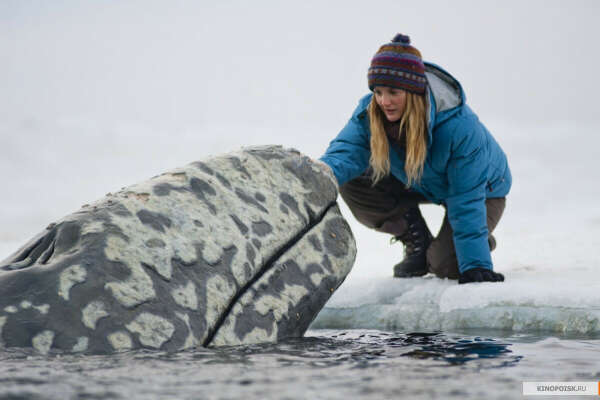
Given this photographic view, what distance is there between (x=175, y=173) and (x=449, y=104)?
1713mm

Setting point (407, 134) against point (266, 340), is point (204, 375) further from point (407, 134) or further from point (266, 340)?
point (407, 134)

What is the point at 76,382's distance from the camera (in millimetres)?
1957

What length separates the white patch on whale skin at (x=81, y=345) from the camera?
2.39m

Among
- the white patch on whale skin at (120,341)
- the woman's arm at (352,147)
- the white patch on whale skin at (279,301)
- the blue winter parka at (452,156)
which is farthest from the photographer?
the woman's arm at (352,147)

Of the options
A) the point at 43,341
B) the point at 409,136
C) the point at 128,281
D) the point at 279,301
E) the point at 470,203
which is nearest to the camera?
the point at 43,341

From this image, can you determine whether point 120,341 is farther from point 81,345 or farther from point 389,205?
point 389,205

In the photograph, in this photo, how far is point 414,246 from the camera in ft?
16.4

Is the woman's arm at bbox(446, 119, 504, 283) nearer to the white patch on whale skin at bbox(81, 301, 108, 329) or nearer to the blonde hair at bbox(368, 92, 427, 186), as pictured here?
the blonde hair at bbox(368, 92, 427, 186)

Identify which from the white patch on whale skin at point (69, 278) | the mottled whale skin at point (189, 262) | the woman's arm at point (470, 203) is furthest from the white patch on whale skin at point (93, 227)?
the woman's arm at point (470, 203)

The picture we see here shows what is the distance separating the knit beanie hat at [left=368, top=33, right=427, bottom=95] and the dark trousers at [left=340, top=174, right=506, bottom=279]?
1.02 metres

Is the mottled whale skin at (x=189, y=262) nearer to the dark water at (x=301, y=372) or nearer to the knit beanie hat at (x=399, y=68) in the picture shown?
the dark water at (x=301, y=372)

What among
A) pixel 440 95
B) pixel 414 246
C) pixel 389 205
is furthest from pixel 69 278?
pixel 414 246

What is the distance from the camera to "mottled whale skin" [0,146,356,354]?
2475 millimetres

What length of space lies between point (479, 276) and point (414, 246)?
0.97m
